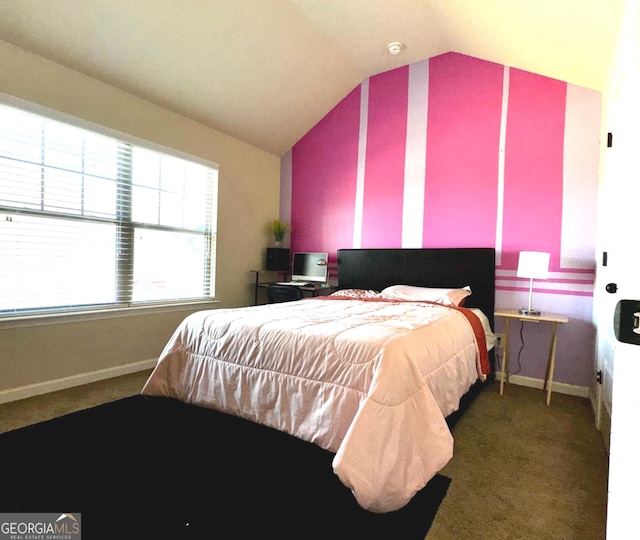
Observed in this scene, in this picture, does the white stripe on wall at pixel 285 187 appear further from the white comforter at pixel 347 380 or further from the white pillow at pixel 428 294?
the white comforter at pixel 347 380

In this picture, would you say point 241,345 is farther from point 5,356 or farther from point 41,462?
point 5,356

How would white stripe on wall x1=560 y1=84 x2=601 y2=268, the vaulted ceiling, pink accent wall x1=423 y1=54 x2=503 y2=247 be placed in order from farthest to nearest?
pink accent wall x1=423 y1=54 x2=503 y2=247
white stripe on wall x1=560 y1=84 x2=601 y2=268
the vaulted ceiling

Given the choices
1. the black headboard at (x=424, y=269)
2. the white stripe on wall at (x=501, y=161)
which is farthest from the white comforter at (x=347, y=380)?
the white stripe on wall at (x=501, y=161)

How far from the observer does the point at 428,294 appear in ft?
10.8

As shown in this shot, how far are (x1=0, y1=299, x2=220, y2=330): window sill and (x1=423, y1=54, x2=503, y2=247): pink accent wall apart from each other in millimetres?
2674

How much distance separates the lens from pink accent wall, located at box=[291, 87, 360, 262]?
4.39m

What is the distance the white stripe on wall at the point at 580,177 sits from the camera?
9.93 feet

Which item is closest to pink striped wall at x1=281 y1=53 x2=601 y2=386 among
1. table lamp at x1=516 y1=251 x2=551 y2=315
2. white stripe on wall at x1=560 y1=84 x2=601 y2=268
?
white stripe on wall at x1=560 y1=84 x2=601 y2=268

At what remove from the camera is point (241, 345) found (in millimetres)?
2016

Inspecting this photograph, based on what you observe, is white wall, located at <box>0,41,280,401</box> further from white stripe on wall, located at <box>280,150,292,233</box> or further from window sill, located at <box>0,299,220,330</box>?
white stripe on wall, located at <box>280,150,292,233</box>

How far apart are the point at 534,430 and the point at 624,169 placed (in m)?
2.21

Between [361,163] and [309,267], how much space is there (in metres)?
1.42

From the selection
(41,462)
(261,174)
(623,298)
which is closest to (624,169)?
(623,298)

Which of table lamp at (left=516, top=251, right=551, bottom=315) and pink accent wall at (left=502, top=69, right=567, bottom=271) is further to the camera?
pink accent wall at (left=502, top=69, right=567, bottom=271)
